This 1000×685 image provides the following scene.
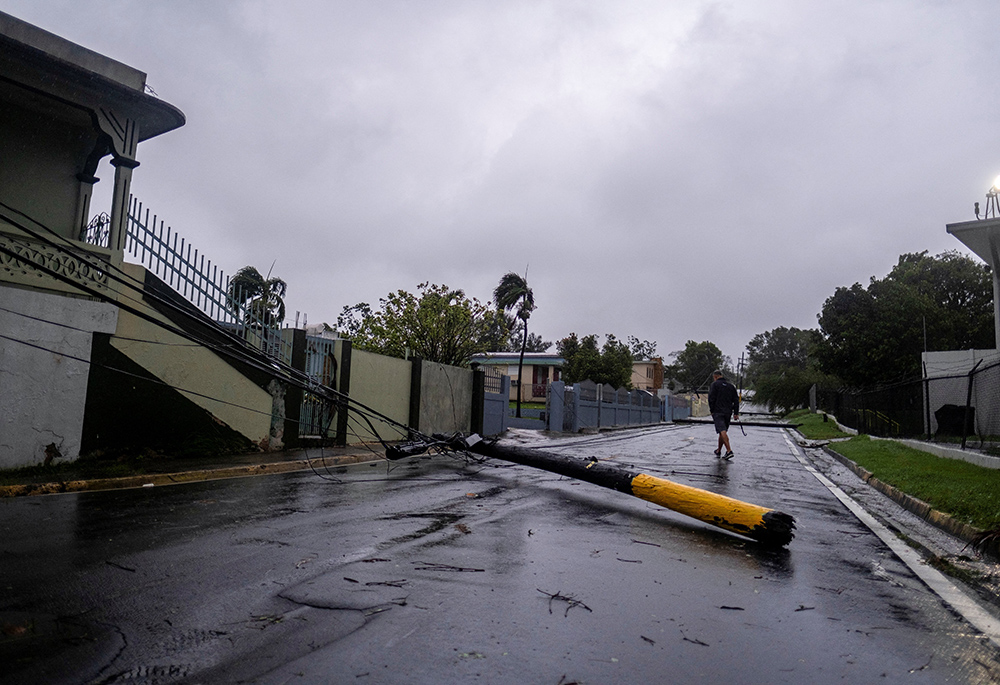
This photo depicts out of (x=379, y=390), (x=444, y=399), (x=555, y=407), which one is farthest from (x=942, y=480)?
(x=555, y=407)

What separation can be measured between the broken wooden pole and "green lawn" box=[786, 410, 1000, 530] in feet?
7.70

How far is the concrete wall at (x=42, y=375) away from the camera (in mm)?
9492

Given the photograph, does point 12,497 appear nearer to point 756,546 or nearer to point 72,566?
point 72,566

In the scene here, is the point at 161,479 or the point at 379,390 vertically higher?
the point at 379,390

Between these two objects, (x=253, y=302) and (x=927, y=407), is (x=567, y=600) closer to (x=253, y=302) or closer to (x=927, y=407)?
(x=253, y=302)

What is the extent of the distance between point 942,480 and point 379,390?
11999 millimetres

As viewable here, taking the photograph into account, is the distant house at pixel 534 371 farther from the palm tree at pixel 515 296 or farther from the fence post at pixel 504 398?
the fence post at pixel 504 398

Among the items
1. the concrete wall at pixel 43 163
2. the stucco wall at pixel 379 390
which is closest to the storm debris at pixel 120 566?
the concrete wall at pixel 43 163

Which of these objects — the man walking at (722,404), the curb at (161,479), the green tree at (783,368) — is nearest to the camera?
the curb at (161,479)

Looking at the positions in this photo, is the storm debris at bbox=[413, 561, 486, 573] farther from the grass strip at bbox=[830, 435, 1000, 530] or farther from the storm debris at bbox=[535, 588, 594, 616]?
the grass strip at bbox=[830, 435, 1000, 530]

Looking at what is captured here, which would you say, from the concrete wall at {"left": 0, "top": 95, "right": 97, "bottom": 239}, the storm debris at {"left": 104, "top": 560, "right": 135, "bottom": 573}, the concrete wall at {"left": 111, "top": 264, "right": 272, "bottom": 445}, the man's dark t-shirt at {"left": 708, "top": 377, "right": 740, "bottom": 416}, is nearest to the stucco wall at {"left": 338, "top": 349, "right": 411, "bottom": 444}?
the concrete wall at {"left": 111, "top": 264, "right": 272, "bottom": 445}

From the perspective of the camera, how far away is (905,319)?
41.3 m

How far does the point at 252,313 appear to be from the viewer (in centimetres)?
1297

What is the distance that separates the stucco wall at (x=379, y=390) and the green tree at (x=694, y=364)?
9017 cm
